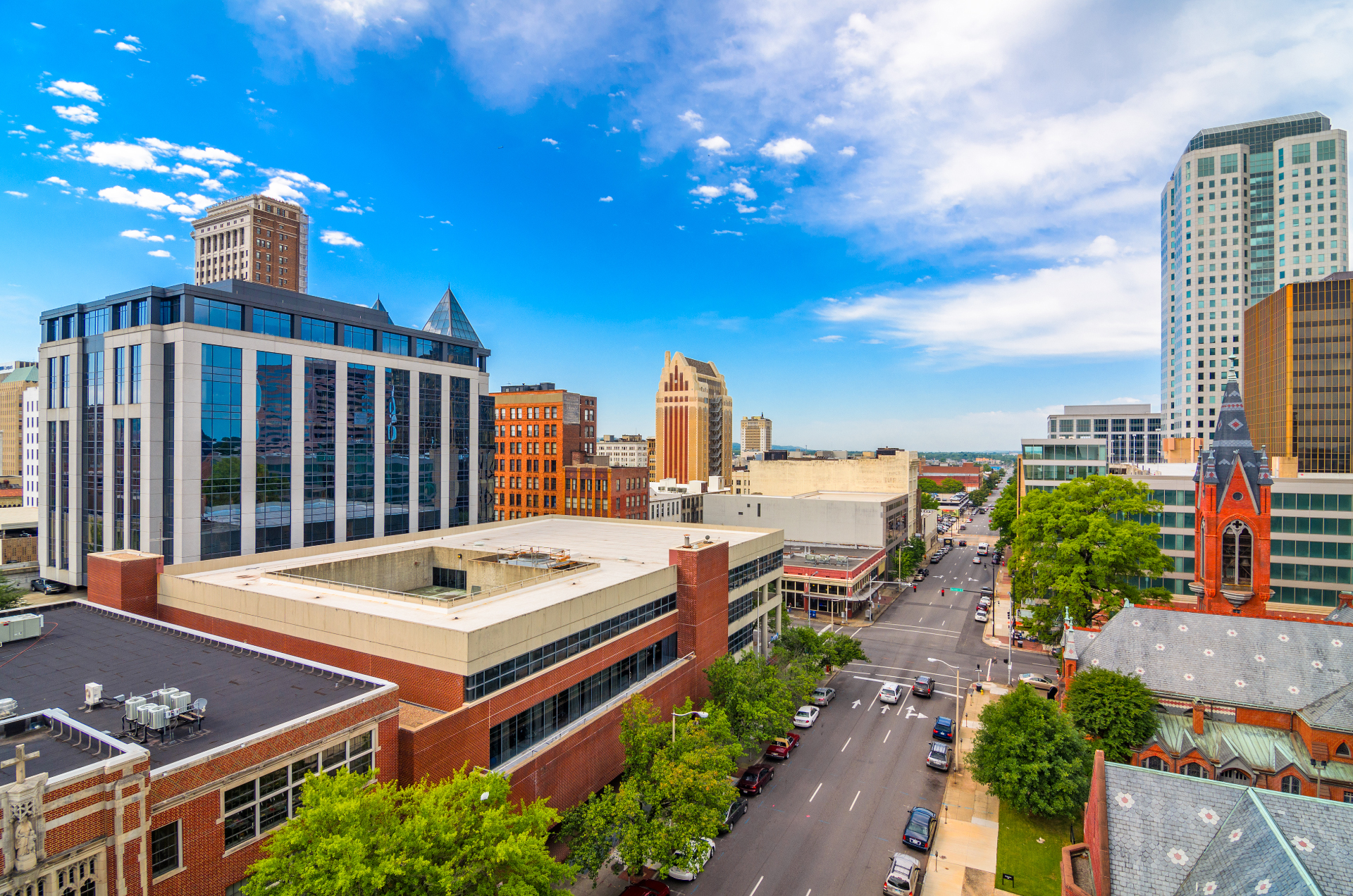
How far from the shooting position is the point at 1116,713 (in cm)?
3466

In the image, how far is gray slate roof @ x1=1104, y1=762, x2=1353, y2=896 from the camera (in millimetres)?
18109

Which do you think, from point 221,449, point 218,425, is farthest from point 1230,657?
point 218,425

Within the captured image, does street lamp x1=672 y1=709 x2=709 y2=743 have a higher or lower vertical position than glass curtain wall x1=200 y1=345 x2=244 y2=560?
lower

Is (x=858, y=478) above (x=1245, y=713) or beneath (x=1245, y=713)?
above

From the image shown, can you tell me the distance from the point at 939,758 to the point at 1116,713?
10400 mm

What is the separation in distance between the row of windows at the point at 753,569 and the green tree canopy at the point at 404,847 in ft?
97.6

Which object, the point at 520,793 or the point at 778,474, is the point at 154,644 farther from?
the point at 778,474

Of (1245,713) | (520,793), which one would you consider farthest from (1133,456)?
(520,793)

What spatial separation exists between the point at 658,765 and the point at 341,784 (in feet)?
44.9

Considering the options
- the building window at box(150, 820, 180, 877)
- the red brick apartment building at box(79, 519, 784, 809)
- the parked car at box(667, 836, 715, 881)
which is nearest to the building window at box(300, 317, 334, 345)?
the red brick apartment building at box(79, 519, 784, 809)

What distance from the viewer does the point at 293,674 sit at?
2567cm

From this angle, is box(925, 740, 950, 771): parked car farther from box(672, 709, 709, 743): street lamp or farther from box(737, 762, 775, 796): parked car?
box(672, 709, 709, 743): street lamp

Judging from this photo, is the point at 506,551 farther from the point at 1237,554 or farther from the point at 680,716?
the point at 1237,554

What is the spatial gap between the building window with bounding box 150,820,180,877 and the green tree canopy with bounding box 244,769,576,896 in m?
2.09
